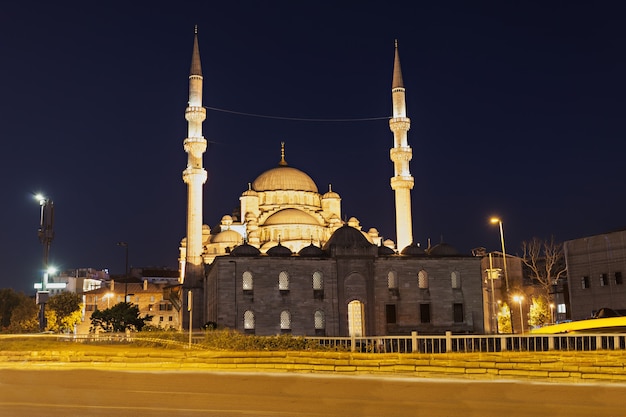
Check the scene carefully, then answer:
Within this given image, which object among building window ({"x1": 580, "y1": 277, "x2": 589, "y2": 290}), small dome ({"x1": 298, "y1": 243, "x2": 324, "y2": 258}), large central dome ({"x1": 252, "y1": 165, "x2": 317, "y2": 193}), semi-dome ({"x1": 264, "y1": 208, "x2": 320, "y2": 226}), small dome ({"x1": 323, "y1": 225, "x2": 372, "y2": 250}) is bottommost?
building window ({"x1": 580, "y1": 277, "x2": 589, "y2": 290})

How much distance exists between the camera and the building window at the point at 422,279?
155ft

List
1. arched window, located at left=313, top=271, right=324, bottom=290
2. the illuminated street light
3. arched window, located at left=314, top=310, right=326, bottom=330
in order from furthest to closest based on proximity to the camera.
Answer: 1. the illuminated street light
2. arched window, located at left=313, top=271, right=324, bottom=290
3. arched window, located at left=314, top=310, right=326, bottom=330

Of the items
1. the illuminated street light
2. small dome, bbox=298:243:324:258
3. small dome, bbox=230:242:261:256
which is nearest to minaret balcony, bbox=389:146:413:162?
small dome, bbox=298:243:324:258

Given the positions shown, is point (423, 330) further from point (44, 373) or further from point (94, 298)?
point (94, 298)

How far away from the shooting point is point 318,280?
4609 cm

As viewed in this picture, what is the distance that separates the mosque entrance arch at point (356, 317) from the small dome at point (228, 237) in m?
17.3

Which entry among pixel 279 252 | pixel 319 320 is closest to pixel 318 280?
pixel 319 320

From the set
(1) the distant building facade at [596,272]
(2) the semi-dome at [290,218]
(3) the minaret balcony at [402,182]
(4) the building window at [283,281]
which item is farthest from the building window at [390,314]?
(2) the semi-dome at [290,218]

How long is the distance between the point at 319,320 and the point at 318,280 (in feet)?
8.95

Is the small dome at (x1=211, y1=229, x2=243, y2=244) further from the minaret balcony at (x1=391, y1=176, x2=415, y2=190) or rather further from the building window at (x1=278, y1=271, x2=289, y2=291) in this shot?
the building window at (x1=278, y1=271, x2=289, y2=291)

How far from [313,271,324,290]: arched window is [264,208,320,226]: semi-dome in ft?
42.3

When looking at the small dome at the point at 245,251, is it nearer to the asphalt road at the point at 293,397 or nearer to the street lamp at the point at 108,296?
the asphalt road at the point at 293,397

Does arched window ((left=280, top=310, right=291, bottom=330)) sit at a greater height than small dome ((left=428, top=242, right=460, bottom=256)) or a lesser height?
lesser

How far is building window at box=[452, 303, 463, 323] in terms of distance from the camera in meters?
47.5
